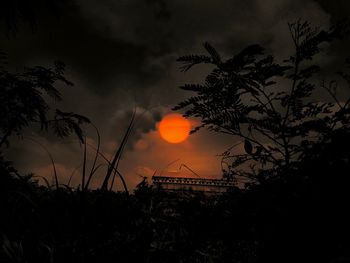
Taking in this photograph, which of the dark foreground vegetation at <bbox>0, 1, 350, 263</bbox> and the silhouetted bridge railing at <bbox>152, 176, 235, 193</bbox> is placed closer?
the dark foreground vegetation at <bbox>0, 1, 350, 263</bbox>

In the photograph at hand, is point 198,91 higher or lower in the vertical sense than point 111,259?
higher

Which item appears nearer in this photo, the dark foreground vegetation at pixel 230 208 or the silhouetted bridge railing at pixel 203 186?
the dark foreground vegetation at pixel 230 208

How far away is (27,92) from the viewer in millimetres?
3299

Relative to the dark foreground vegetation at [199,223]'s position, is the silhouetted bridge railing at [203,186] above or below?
above

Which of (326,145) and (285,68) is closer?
(326,145)

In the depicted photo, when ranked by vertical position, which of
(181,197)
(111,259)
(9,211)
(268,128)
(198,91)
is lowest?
(111,259)

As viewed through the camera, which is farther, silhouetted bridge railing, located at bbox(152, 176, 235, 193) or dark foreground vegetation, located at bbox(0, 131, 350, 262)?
silhouetted bridge railing, located at bbox(152, 176, 235, 193)

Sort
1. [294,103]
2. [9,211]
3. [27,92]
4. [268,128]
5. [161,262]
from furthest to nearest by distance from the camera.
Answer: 1. [27,92]
2. [294,103]
3. [268,128]
4. [9,211]
5. [161,262]

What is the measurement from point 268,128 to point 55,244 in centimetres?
147

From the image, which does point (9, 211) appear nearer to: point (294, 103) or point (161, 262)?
point (161, 262)

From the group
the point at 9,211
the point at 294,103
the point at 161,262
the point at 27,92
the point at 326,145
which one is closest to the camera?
the point at 326,145

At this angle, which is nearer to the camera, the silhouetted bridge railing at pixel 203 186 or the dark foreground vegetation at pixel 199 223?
the dark foreground vegetation at pixel 199 223

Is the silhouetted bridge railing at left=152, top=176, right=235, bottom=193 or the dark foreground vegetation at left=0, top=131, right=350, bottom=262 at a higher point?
the silhouetted bridge railing at left=152, top=176, right=235, bottom=193

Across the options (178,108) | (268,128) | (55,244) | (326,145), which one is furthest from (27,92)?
(326,145)
